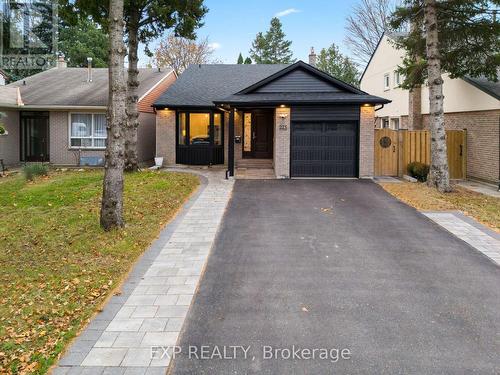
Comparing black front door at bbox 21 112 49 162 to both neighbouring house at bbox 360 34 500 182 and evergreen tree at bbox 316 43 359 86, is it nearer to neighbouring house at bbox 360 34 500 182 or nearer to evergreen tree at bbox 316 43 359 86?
neighbouring house at bbox 360 34 500 182

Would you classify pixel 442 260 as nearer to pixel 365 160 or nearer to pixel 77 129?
pixel 365 160

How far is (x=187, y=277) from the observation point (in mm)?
6977

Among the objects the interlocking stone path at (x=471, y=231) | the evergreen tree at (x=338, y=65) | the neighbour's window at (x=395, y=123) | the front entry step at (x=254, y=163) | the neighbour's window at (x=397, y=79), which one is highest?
the evergreen tree at (x=338, y=65)

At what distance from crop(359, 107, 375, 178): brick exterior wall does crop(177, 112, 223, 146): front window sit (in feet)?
23.7

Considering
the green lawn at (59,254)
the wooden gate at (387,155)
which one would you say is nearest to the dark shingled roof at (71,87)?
the green lawn at (59,254)

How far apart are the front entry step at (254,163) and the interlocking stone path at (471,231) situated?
10.1 meters

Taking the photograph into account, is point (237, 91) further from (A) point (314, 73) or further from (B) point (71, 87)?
(B) point (71, 87)

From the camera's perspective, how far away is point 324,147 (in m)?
17.9

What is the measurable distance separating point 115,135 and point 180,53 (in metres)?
39.0

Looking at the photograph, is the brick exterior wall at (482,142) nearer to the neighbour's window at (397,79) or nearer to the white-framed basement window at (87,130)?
the neighbour's window at (397,79)

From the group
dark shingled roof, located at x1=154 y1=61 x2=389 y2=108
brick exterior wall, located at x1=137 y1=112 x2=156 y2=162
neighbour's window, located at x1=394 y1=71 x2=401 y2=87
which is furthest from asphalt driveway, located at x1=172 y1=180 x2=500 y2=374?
neighbour's window, located at x1=394 y1=71 x2=401 y2=87

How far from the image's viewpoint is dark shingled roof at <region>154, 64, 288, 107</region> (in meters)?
21.6

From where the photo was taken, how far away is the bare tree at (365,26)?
39688 mm

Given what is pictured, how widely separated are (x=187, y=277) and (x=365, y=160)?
40.0 feet
